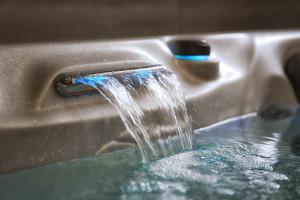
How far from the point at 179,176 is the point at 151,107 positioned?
271 millimetres

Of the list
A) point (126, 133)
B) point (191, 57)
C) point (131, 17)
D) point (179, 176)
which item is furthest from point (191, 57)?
point (179, 176)

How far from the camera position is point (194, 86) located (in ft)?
5.08

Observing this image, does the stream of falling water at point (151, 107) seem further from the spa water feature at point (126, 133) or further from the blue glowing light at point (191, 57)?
the blue glowing light at point (191, 57)

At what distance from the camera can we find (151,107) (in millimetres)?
1311

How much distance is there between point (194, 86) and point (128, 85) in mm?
351

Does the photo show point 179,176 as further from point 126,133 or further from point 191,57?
point 191,57

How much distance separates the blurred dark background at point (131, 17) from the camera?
1.44 m

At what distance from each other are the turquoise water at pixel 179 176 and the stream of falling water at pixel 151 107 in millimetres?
42

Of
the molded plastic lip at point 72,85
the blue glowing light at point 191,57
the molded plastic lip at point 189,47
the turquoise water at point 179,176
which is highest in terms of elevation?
the molded plastic lip at point 72,85

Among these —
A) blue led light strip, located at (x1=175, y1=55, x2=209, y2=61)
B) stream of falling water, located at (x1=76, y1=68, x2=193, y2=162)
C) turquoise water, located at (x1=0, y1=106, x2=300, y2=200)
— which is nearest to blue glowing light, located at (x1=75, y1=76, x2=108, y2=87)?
stream of falling water, located at (x1=76, y1=68, x2=193, y2=162)

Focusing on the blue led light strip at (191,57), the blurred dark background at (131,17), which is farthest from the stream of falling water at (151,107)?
the blurred dark background at (131,17)

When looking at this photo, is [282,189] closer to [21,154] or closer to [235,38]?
[21,154]

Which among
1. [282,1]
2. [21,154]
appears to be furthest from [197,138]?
[282,1]

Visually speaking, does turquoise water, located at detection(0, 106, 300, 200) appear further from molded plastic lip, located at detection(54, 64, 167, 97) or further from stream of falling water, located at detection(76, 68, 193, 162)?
molded plastic lip, located at detection(54, 64, 167, 97)
